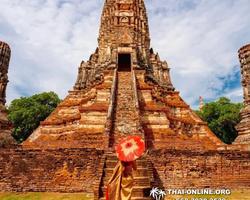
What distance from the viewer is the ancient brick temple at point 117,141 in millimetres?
8391

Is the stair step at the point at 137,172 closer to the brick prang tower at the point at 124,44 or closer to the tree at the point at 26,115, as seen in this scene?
the brick prang tower at the point at 124,44

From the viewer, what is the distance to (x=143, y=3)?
26500 mm

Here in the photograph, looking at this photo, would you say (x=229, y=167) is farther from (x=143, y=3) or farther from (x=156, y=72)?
(x=143, y=3)

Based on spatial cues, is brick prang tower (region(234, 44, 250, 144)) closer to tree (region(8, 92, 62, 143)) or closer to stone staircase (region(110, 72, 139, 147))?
stone staircase (region(110, 72, 139, 147))

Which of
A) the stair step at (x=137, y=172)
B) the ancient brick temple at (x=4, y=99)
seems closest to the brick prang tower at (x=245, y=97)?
the stair step at (x=137, y=172)

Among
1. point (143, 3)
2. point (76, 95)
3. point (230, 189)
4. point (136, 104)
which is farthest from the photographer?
point (143, 3)

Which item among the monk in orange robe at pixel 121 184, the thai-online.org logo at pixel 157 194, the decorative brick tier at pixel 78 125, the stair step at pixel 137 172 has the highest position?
the decorative brick tier at pixel 78 125

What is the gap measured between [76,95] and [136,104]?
8.48 meters

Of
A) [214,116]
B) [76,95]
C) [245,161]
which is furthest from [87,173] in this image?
[214,116]

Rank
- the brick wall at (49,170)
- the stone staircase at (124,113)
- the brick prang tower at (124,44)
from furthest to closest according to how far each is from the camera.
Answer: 1. the brick prang tower at (124,44)
2. the stone staircase at (124,113)
3. the brick wall at (49,170)

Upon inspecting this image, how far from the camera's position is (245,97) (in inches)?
472

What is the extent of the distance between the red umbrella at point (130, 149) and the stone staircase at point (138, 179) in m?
2.56

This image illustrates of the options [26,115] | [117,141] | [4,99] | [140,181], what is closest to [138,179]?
[140,181]

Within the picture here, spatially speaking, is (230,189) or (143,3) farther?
(143,3)
